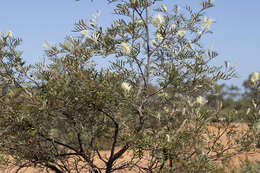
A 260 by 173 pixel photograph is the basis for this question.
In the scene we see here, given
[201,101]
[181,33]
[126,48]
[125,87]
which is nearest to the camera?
[125,87]

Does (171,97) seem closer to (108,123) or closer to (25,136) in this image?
(108,123)

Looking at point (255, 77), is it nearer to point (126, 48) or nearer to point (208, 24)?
point (208, 24)

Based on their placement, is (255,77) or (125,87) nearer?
(125,87)

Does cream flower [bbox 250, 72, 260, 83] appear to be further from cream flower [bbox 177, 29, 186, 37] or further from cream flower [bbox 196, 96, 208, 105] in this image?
cream flower [bbox 177, 29, 186, 37]

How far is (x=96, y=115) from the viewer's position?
377 centimetres

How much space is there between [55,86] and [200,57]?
1.67 meters

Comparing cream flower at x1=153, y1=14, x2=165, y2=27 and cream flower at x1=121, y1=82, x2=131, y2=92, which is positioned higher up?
cream flower at x1=153, y1=14, x2=165, y2=27

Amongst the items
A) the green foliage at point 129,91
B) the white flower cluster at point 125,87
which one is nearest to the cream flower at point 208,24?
the green foliage at point 129,91

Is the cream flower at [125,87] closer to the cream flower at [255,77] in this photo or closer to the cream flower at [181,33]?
the cream flower at [181,33]

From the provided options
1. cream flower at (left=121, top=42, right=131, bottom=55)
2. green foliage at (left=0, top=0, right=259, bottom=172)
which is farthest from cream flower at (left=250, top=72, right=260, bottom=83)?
cream flower at (left=121, top=42, right=131, bottom=55)

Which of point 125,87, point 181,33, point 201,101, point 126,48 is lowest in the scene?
point 201,101

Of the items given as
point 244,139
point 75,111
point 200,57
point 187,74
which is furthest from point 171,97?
point 75,111

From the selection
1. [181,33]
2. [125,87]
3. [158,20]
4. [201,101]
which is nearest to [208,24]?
[181,33]

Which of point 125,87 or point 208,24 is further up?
point 208,24
